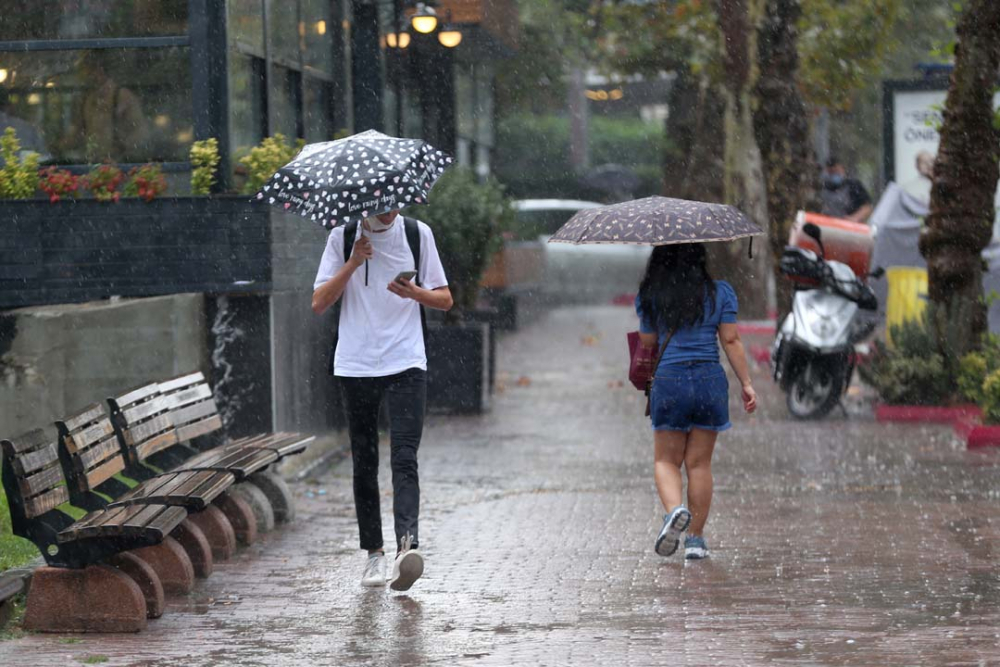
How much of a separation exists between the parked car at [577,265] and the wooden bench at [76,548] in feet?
69.8

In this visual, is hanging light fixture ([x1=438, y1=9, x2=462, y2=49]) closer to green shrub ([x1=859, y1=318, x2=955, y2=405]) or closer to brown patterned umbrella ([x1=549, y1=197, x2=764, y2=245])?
green shrub ([x1=859, y1=318, x2=955, y2=405])

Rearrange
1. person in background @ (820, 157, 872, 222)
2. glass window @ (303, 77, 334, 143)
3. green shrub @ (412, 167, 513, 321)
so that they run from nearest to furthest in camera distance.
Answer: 1. glass window @ (303, 77, 334, 143)
2. green shrub @ (412, 167, 513, 321)
3. person in background @ (820, 157, 872, 222)

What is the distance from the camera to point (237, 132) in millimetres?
11367

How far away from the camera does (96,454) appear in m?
7.38

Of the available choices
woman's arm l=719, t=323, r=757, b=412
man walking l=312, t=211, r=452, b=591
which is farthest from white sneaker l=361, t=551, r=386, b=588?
woman's arm l=719, t=323, r=757, b=412

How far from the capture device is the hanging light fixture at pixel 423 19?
56.7 ft

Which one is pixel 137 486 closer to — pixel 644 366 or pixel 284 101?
pixel 644 366

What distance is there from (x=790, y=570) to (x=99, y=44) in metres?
6.25

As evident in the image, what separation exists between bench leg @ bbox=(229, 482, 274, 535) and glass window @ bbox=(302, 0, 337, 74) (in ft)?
17.2

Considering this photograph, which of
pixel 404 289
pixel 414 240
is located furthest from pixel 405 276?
pixel 414 240

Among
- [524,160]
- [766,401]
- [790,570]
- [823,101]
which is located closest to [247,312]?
[790,570]

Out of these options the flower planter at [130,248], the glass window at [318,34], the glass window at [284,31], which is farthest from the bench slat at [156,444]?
the glass window at [318,34]

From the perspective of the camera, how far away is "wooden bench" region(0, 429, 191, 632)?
6.41 meters

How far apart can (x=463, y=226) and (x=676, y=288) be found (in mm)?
6703
